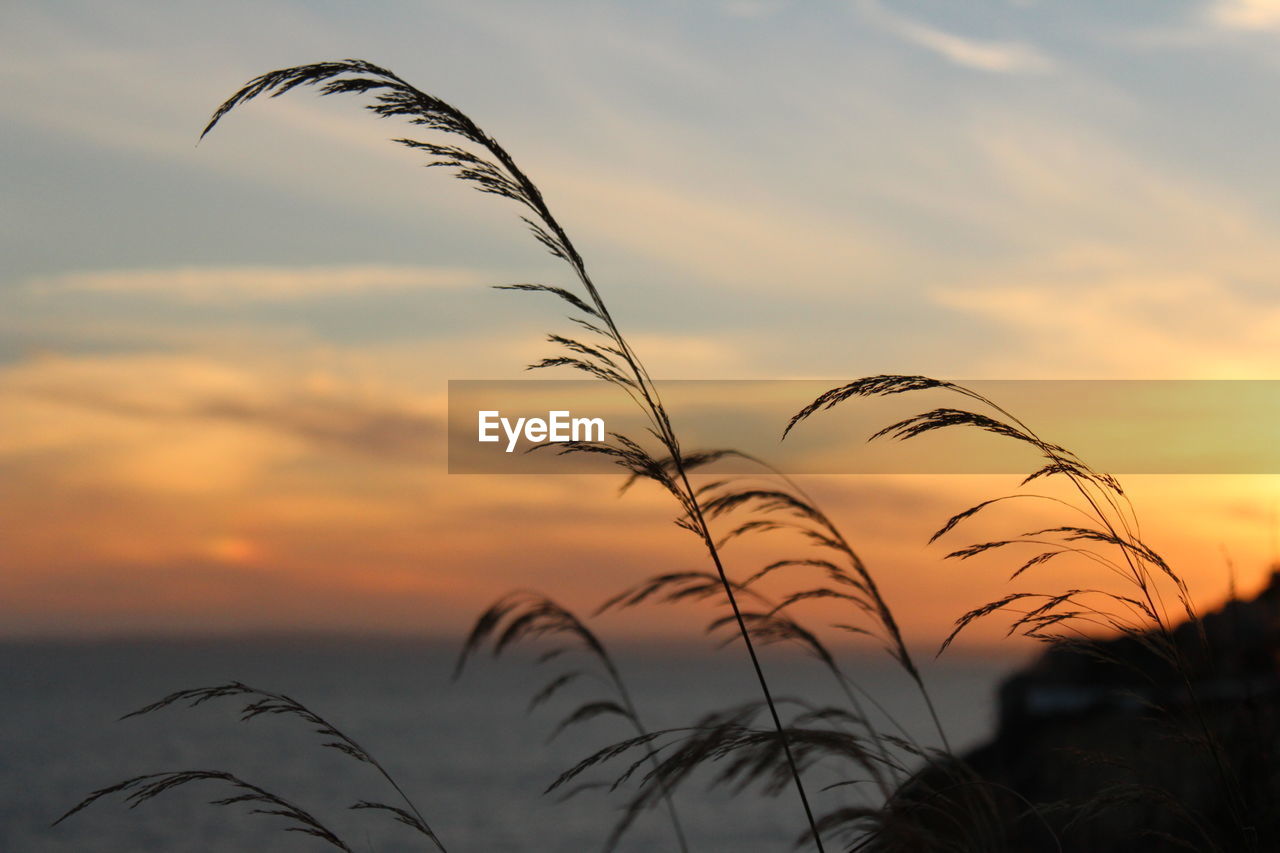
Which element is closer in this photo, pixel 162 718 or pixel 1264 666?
pixel 1264 666

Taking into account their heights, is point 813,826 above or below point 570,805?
above

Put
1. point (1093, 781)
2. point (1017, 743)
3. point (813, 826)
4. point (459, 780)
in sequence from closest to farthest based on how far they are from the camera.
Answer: point (813, 826) → point (1093, 781) → point (1017, 743) → point (459, 780)

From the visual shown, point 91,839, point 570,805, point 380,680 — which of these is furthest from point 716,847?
point 380,680

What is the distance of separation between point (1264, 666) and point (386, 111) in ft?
13.5

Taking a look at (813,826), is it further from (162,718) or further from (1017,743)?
(162,718)

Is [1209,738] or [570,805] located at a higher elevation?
[1209,738]

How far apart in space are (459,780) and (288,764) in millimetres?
10275

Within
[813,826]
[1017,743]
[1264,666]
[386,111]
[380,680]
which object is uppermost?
[386,111]

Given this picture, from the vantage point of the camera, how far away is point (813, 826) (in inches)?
69.7

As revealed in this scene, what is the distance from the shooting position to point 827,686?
13612 centimetres

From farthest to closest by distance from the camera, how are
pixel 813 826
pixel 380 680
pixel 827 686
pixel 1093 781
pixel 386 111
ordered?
1. pixel 380 680
2. pixel 827 686
3. pixel 1093 781
4. pixel 386 111
5. pixel 813 826

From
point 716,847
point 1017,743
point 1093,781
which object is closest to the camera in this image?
point 1093,781

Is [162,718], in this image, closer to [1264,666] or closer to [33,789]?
[33,789]

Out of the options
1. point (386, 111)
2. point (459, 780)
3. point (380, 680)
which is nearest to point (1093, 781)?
point (386, 111)
